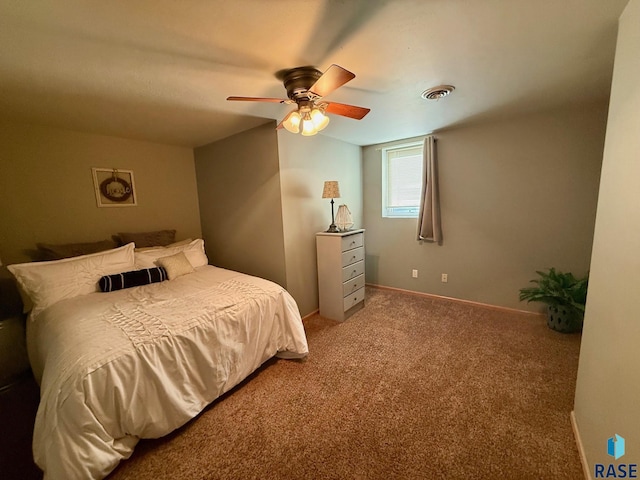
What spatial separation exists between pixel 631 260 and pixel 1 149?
4.28 meters

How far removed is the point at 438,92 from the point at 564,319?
2393 mm

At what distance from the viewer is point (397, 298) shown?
11.0 feet

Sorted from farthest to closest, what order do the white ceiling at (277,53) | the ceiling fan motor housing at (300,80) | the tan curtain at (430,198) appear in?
the tan curtain at (430,198), the ceiling fan motor housing at (300,80), the white ceiling at (277,53)

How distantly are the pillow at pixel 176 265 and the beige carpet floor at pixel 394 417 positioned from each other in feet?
4.18

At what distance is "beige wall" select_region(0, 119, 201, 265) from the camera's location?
2.22 metres

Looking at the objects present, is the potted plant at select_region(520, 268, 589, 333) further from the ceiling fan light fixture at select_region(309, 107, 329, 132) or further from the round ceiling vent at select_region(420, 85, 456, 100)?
the ceiling fan light fixture at select_region(309, 107, 329, 132)

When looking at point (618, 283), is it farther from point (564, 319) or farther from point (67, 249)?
point (67, 249)

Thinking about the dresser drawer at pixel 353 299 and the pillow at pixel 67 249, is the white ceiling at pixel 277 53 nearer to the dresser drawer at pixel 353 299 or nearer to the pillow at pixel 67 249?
the pillow at pixel 67 249

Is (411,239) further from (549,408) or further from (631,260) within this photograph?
(631,260)

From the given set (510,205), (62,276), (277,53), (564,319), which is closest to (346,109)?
(277,53)

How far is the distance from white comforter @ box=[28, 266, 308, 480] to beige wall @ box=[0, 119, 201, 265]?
107cm

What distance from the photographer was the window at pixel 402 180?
11.1 feet

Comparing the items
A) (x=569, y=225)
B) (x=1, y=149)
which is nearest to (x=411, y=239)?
(x=569, y=225)

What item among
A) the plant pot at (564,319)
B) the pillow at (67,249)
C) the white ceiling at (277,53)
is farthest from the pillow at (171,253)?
the plant pot at (564,319)
